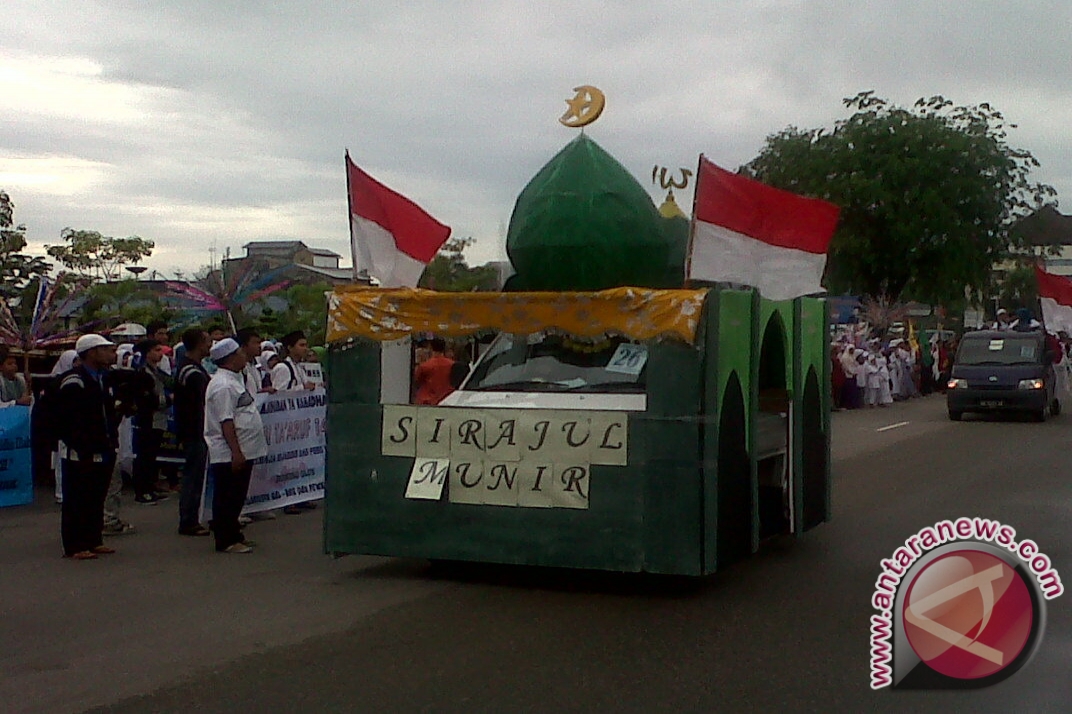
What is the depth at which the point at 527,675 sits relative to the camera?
20.3ft

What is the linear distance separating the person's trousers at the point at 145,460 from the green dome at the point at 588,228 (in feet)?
17.4

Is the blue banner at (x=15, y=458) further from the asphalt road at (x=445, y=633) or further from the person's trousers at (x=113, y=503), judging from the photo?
the person's trousers at (x=113, y=503)

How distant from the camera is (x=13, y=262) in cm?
2920

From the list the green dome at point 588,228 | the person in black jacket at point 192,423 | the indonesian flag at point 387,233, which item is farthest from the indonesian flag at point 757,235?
the person in black jacket at point 192,423

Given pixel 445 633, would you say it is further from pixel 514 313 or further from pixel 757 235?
pixel 757 235

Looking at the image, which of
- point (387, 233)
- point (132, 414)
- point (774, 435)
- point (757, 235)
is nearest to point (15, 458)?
point (132, 414)

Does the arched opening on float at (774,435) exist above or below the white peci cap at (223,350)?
below

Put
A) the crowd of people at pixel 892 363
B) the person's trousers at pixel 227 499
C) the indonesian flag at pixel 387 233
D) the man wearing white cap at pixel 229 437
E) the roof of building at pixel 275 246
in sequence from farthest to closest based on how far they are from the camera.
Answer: the roof of building at pixel 275 246 → the crowd of people at pixel 892 363 → the person's trousers at pixel 227 499 → the man wearing white cap at pixel 229 437 → the indonesian flag at pixel 387 233

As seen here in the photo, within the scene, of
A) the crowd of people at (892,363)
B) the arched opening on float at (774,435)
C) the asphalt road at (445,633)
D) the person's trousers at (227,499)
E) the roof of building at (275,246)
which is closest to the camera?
the asphalt road at (445,633)

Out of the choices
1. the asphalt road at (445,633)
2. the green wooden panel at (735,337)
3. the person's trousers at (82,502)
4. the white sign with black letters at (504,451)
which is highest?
the green wooden panel at (735,337)

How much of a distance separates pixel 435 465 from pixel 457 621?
124cm

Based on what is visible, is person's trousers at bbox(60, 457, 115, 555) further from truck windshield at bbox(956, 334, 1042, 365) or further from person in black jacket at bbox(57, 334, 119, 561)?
truck windshield at bbox(956, 334, 1042, 365)

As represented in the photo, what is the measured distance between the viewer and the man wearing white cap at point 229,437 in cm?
956

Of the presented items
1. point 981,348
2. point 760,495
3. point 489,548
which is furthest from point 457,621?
point 981,348
